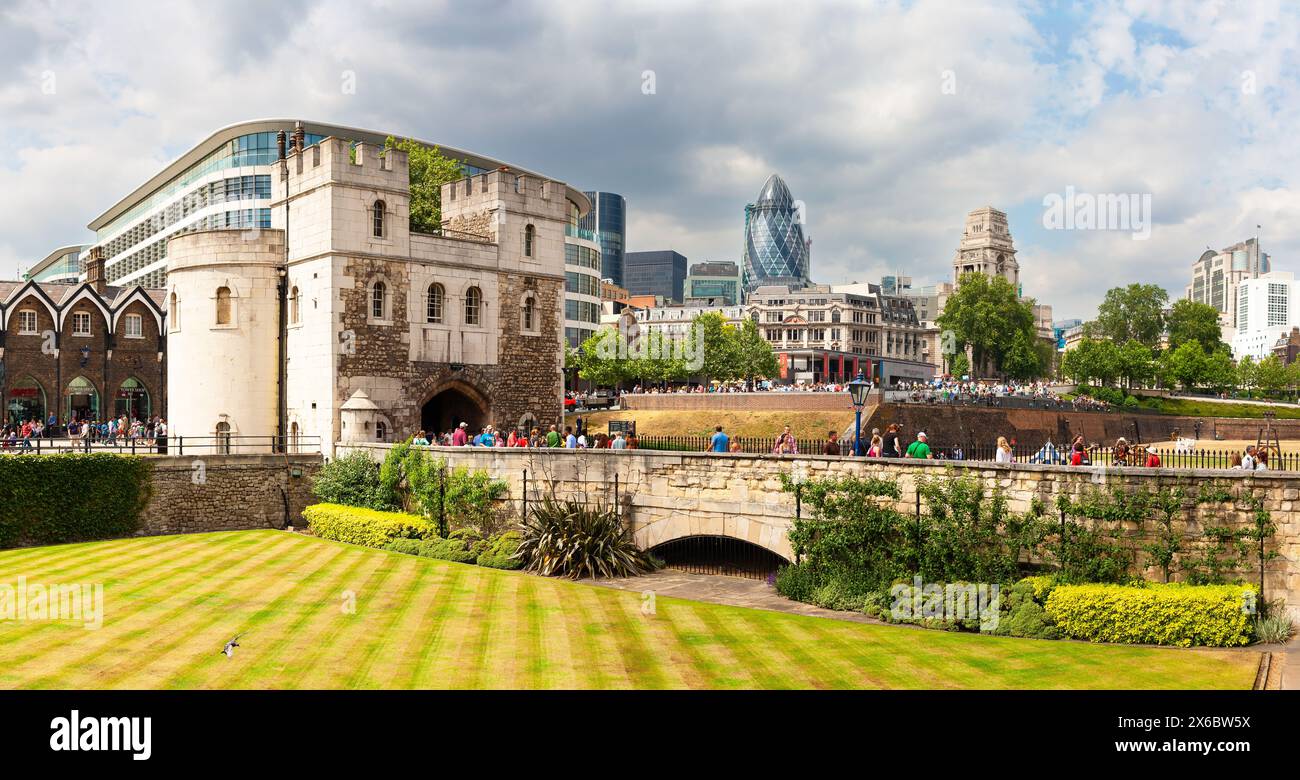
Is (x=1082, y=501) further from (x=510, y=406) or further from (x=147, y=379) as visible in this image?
(x=147, y=379)

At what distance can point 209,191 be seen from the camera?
80375mm

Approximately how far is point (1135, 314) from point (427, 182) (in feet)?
318

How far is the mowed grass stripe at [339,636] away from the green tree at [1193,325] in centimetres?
11245

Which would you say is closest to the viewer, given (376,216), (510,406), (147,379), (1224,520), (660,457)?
(1224,520)

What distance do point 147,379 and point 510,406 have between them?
3489 centimetres

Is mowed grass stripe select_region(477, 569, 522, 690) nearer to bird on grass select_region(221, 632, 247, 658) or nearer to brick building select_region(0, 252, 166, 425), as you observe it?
bird on grass select_region(221, 632, 247, 658)

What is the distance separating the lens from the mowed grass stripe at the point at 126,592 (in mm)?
17391

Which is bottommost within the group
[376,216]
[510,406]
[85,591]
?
[85,591]

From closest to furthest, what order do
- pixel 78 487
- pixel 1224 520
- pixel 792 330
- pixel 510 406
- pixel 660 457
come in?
pixel 1224 520 → pixel 660 457 → pixel 78 487 → pixel 510 406 → pixel 792 330

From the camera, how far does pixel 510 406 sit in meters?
39.9

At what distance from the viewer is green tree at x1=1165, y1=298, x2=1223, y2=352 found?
379 ft

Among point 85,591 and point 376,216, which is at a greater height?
point 376,216

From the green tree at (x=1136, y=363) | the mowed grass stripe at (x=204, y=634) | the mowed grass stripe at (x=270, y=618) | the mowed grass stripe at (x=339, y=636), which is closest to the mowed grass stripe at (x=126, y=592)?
the mowed grass stripe at (x=204, y=634)
